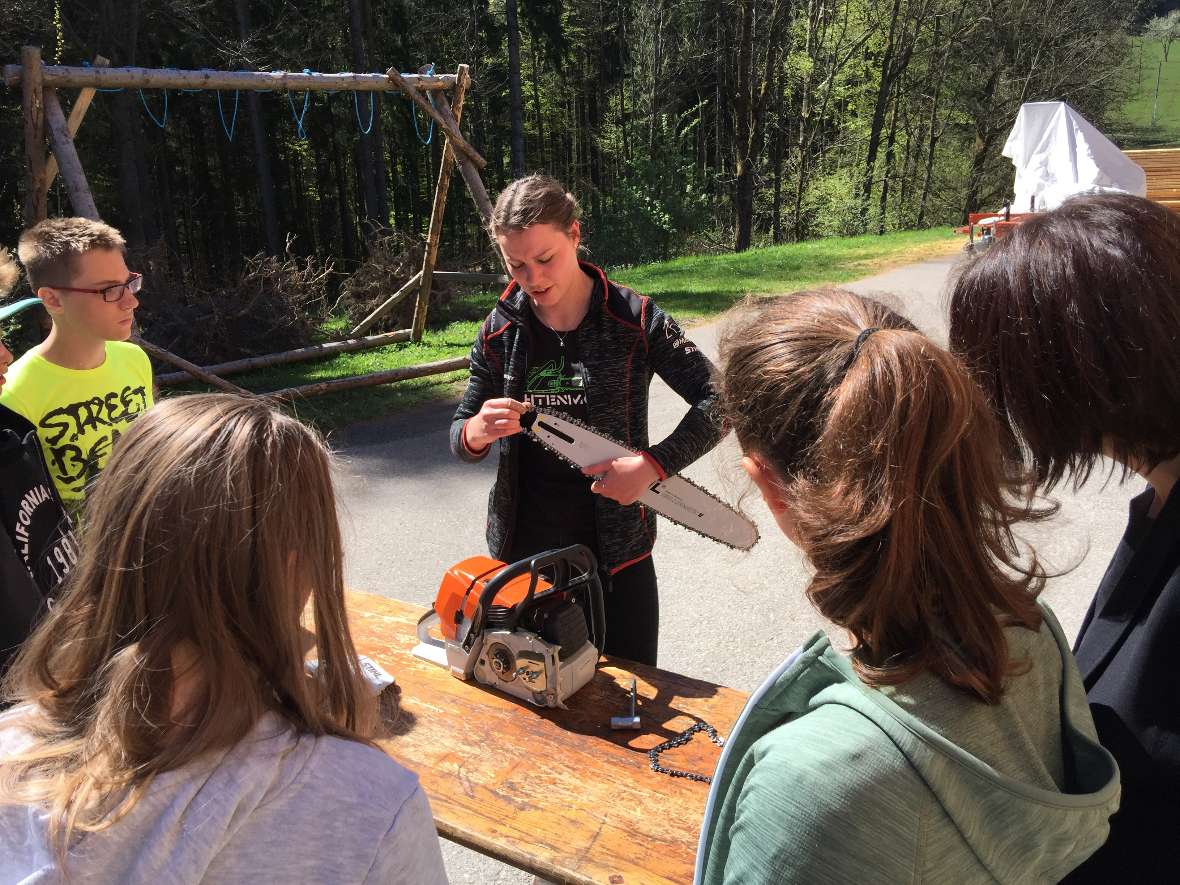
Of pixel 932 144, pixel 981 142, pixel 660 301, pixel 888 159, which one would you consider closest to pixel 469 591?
pixel 660 301

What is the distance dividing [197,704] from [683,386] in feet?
5.23

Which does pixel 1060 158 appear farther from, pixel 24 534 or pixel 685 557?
pixel 24 534

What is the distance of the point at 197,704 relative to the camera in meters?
0.98

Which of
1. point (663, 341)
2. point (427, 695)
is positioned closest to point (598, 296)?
point (663, 341)

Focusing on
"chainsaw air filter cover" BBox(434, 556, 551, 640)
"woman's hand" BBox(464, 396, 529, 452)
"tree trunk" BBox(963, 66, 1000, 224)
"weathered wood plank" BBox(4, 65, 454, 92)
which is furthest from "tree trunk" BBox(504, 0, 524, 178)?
"tree trunk" BBox(963, 66, 1000, 224)

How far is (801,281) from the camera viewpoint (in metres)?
12.6

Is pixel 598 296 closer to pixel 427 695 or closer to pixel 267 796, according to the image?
pixel 427 695

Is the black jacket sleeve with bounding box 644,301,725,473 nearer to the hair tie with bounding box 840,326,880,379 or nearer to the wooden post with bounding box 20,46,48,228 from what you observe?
the hair tie with bounding box 840,326,880,379

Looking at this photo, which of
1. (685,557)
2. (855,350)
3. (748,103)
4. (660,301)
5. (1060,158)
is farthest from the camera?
(748,103)

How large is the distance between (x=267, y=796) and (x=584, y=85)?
31830mm

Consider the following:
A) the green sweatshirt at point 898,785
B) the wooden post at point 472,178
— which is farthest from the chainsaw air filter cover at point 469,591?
the wooden post at point 472,178

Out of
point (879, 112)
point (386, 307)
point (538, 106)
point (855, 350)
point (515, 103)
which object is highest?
point (538, 106)

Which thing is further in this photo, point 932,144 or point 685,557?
point 932,144

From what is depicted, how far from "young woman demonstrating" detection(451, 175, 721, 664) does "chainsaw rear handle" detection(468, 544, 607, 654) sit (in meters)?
0.26
